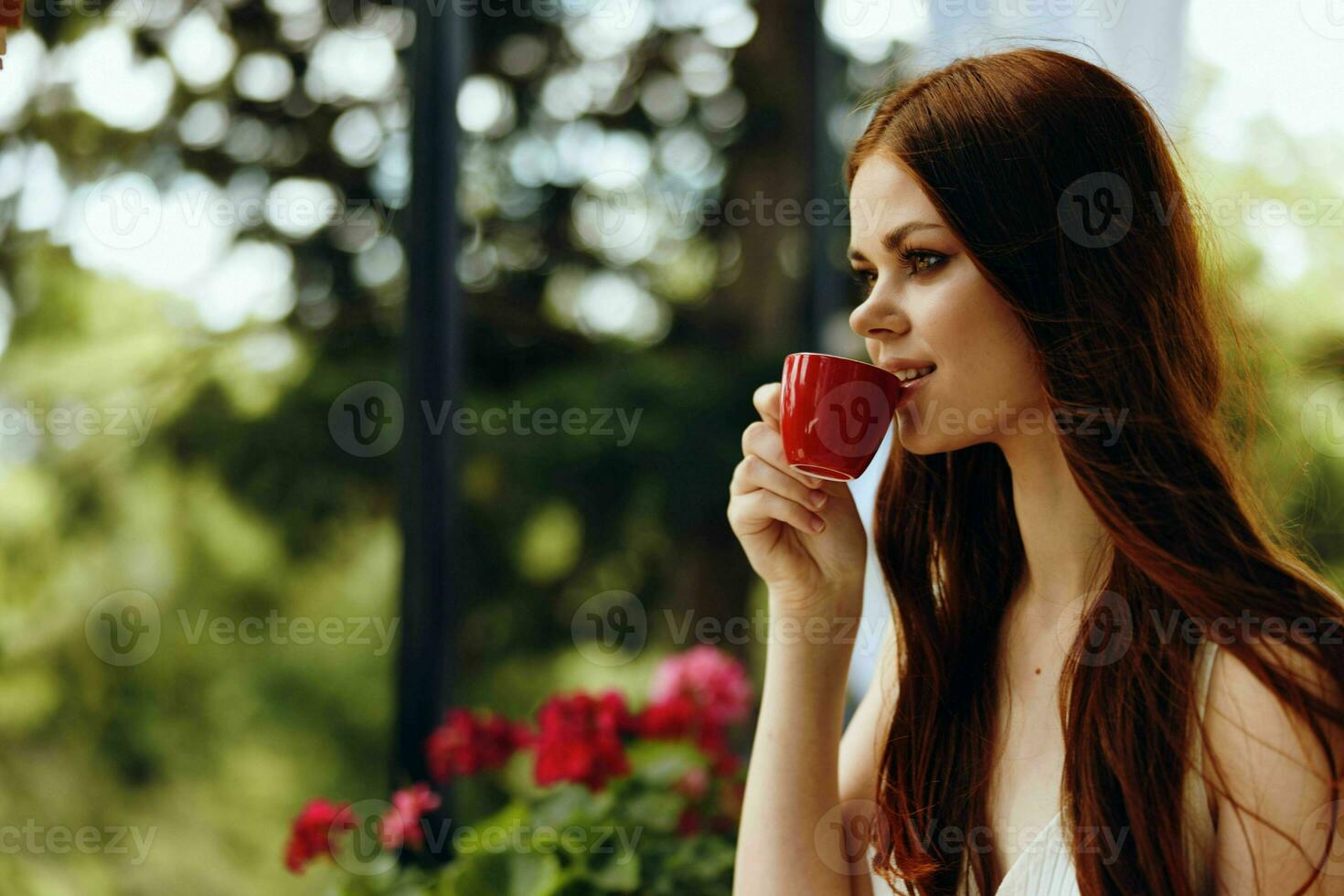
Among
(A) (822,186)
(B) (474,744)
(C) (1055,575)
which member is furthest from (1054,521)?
(A) (822,186)

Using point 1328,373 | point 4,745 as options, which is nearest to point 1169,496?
point 1328,373

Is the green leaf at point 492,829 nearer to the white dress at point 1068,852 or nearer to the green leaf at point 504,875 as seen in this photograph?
the green leaf at point 504,875

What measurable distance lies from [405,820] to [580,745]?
25 cm

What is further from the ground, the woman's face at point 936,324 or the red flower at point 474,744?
the woman's face at point 936,324

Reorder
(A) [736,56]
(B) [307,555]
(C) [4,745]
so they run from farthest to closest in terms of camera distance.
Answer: (A) [736,56] → (B) [307,555] → (C) [4,745]

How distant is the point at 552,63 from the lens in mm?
2953

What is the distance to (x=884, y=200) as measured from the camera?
1.02 metres

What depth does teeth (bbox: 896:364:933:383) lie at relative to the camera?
1.02 metres

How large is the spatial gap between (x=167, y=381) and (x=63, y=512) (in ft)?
1.14

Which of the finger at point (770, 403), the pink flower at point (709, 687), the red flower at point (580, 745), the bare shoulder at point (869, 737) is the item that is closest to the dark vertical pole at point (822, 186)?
the pink flower at point (709, 687)

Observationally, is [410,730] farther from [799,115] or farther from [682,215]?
[799,115]

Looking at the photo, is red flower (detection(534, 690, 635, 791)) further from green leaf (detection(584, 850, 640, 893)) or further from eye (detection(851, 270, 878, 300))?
eye (detection(851, 270, 878, 300))

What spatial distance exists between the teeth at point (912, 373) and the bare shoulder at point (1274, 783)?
34 cm

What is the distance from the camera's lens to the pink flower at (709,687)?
173 centimetres
